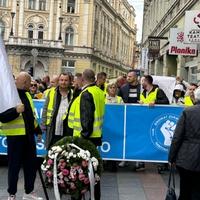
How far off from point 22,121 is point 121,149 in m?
3.34

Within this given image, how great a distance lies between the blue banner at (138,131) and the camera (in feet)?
34.6

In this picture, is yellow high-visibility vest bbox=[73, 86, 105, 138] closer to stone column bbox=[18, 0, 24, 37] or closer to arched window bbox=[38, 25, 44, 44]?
stone column bbox=[18, 0, 24, 37]

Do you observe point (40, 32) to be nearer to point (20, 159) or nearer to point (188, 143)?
point (20, 159)

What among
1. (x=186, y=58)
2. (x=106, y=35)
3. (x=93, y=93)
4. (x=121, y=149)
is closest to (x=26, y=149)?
(x=93, y=93)

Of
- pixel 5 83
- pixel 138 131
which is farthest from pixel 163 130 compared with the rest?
pixel 5 83

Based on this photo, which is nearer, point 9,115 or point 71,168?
point 71,168

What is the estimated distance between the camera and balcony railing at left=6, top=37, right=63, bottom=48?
78.4 metres

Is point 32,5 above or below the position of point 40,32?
above

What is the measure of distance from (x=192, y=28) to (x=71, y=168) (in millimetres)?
7913

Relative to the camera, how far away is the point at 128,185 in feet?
31.0

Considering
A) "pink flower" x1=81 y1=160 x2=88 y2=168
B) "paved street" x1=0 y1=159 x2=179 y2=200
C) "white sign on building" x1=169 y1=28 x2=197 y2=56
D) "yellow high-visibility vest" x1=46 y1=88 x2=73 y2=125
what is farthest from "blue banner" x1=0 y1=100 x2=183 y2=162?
"white sign on building" x1=169 y1=28 x2=197 y2=56

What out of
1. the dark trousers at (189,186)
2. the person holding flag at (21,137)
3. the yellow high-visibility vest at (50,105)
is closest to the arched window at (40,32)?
the yellow high-visibility vest at (50,105)

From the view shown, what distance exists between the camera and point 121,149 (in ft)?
34.9

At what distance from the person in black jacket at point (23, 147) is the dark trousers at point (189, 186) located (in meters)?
2.34
